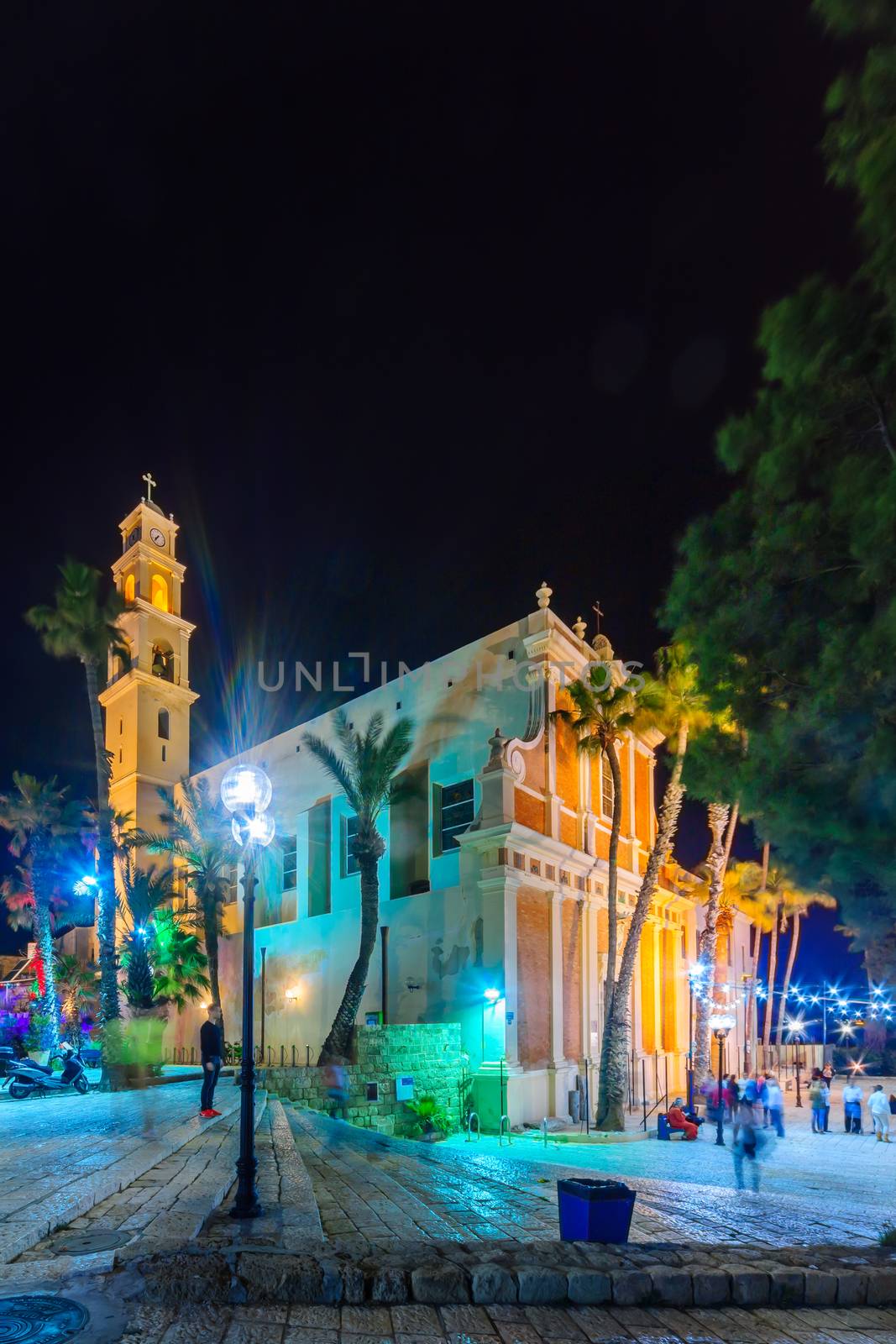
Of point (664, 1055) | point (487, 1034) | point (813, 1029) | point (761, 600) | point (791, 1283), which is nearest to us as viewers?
point (791, 1283)

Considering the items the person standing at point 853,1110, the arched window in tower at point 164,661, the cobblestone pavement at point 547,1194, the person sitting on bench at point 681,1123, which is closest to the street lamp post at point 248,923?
the cobblestone pavement at point 547,1194

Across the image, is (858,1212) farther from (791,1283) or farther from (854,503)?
(854,503)

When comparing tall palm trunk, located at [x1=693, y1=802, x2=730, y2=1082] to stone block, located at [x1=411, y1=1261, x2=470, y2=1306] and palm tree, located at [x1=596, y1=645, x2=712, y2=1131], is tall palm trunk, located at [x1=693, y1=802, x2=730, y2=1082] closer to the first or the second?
palm tree, located at [x1=596, y1=645, x2=712, y2=1131]

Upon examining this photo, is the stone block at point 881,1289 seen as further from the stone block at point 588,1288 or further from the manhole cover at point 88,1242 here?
the manhole cover at point 88,1242

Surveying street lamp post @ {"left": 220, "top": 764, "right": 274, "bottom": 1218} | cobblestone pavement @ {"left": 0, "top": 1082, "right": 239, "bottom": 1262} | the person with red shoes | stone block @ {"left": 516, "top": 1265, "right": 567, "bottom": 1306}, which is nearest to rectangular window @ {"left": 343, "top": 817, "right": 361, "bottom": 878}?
cobblestone pavement @ {"left": 0, "top": 1082, "right": 239, "bottom": 1262}

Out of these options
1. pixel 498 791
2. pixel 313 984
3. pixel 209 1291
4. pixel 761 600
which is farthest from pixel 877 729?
pixel 313 984

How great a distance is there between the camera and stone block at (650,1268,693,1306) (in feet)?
21.1

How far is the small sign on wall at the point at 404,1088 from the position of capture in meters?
22.4

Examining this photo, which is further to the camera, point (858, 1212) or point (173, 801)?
point (173, 801)

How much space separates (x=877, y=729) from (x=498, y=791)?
16.5m

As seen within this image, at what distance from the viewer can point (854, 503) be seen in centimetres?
1044

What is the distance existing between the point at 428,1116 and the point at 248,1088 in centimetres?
1559

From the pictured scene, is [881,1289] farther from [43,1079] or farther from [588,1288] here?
[43,1079]

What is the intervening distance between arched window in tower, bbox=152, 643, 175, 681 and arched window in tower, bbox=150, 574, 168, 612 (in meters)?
1.76
